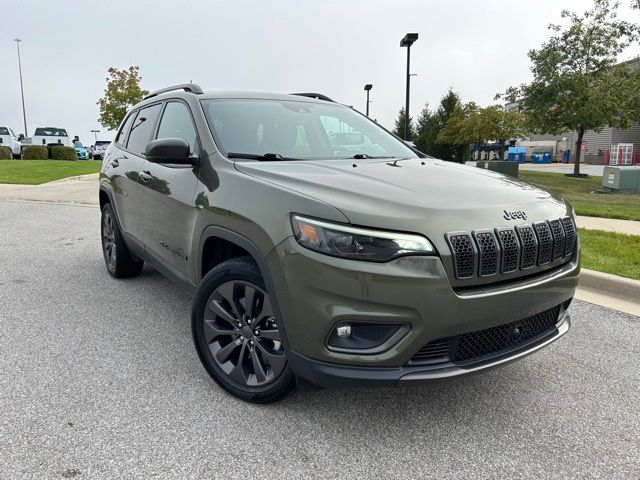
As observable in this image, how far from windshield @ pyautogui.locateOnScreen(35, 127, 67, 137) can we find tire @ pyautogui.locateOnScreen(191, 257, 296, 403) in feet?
127

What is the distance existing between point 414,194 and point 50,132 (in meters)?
40.0

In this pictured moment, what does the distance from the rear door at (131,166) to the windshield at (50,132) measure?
36.1 m

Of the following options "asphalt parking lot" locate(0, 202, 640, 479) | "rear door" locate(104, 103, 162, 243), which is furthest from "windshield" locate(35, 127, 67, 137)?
"asphalt parking lot" locate(0, 202, 640, 479)

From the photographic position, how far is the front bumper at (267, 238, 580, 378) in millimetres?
2201

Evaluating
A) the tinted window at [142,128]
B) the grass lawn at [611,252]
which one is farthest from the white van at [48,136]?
the grass lawn at [611,252]

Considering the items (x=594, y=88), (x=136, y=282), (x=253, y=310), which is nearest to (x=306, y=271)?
(x=253, y=310)

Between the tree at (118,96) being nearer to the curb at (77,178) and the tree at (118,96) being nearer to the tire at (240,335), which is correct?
the curb at (77,178)

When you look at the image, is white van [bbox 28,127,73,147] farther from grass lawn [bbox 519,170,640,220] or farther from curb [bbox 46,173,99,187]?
grass lawn [bbox 519,170,640,220]

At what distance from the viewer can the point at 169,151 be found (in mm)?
3070

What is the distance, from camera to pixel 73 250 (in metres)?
6.72

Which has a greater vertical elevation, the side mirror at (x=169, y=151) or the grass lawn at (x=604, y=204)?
the side mirror at (x=169, y=151)

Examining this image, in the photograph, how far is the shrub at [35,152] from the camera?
26.6 meters

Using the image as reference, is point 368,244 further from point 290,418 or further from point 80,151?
point 80,151

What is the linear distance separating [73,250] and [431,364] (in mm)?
5776
